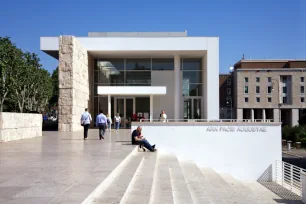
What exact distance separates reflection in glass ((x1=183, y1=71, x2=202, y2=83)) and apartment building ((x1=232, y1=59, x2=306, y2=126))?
54.6 m

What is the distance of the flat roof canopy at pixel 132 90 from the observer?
30.7 metres

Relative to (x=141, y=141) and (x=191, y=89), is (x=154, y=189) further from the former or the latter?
(x=191, y=89)

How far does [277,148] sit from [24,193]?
1725 cm

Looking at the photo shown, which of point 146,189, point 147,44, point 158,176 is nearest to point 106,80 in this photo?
point 147,44

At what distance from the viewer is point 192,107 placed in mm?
33844

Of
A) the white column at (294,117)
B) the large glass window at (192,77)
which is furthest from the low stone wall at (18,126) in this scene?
the white column at (294,117)

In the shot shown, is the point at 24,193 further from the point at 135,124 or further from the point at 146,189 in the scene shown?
the point at 135,124

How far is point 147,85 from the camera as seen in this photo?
111 feet

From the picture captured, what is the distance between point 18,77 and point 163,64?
13748 mm

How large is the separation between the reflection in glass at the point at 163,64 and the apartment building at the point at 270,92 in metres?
55.5

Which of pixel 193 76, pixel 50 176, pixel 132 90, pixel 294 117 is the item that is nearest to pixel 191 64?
pixel 193 76

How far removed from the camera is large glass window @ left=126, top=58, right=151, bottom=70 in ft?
112

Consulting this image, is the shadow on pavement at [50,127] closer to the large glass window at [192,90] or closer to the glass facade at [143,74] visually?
the glass facade at [143,74]

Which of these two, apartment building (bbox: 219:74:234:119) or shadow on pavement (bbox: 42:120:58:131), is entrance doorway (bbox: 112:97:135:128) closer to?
shadow on pavement (bbox: 42:120:58:131)
